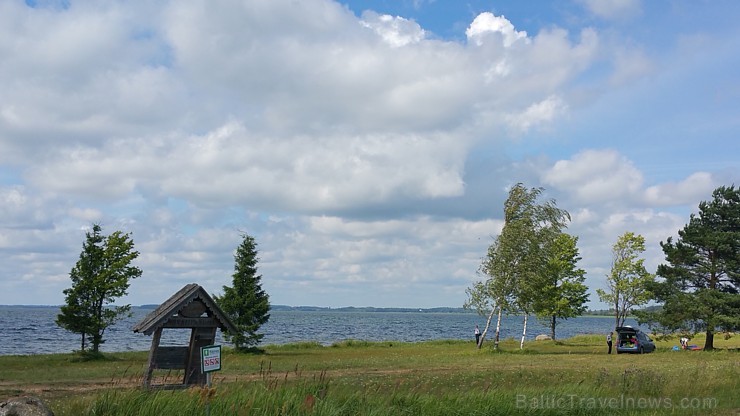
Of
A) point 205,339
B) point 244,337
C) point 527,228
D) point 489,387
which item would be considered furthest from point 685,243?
point 205,339

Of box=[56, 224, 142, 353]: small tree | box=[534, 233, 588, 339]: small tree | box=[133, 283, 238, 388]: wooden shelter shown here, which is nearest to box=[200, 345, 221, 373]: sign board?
box=[133, 283, 238, 388]: wooden shelter

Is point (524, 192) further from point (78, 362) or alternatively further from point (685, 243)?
point (78, 362)

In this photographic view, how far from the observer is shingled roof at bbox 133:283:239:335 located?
15016 mm

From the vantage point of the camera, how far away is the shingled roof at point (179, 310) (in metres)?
15.0

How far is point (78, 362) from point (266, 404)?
1131 inches

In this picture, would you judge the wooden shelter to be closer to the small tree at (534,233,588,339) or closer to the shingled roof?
the shingled roof

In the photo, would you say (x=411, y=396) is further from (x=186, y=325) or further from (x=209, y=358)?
(x=186, y=325)

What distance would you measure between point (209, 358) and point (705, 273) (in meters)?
39.6

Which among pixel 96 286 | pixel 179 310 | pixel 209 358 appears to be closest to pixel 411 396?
pixel 209 358

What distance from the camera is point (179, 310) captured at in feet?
51.1

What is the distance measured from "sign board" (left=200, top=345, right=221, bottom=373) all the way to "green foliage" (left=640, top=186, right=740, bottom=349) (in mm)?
36977

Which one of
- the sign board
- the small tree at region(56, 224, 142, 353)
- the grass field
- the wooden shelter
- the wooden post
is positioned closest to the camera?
the grass field

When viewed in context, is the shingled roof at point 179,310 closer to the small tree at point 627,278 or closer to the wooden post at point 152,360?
the wooden post at point 152,360

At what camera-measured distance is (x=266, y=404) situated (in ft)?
33.2
